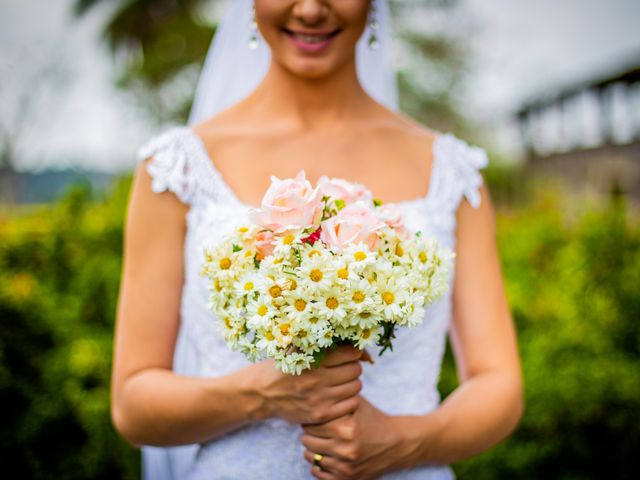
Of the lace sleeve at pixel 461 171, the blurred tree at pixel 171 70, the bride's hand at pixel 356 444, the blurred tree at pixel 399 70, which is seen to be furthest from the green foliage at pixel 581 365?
the blurred tree at pixel 171 70

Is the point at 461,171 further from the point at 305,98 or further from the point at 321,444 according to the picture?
the point at 321,444

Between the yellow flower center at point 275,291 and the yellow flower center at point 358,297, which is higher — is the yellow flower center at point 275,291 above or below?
above

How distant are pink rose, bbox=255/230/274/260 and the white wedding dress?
0.36 m

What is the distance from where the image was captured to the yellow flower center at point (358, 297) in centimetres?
122

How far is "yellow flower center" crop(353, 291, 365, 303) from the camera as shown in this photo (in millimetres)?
1220

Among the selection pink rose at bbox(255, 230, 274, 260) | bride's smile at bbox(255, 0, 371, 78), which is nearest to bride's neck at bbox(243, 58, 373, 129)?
bride's smile at bbox(255, 0, 371, 78)

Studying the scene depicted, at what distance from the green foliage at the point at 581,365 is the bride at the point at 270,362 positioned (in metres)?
1.78

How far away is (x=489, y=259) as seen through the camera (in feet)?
6.30

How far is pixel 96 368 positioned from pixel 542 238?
3.96 metres

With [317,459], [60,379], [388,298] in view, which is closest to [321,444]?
[317,459]

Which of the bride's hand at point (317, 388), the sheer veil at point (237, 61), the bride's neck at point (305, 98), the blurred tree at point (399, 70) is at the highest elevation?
the blurred tree at point (399, 70)

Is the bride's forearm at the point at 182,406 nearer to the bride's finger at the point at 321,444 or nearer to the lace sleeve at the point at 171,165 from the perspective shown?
the bride's finger at the point at 321,444

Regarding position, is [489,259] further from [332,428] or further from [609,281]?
[609,281]

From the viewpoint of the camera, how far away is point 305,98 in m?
2.00
